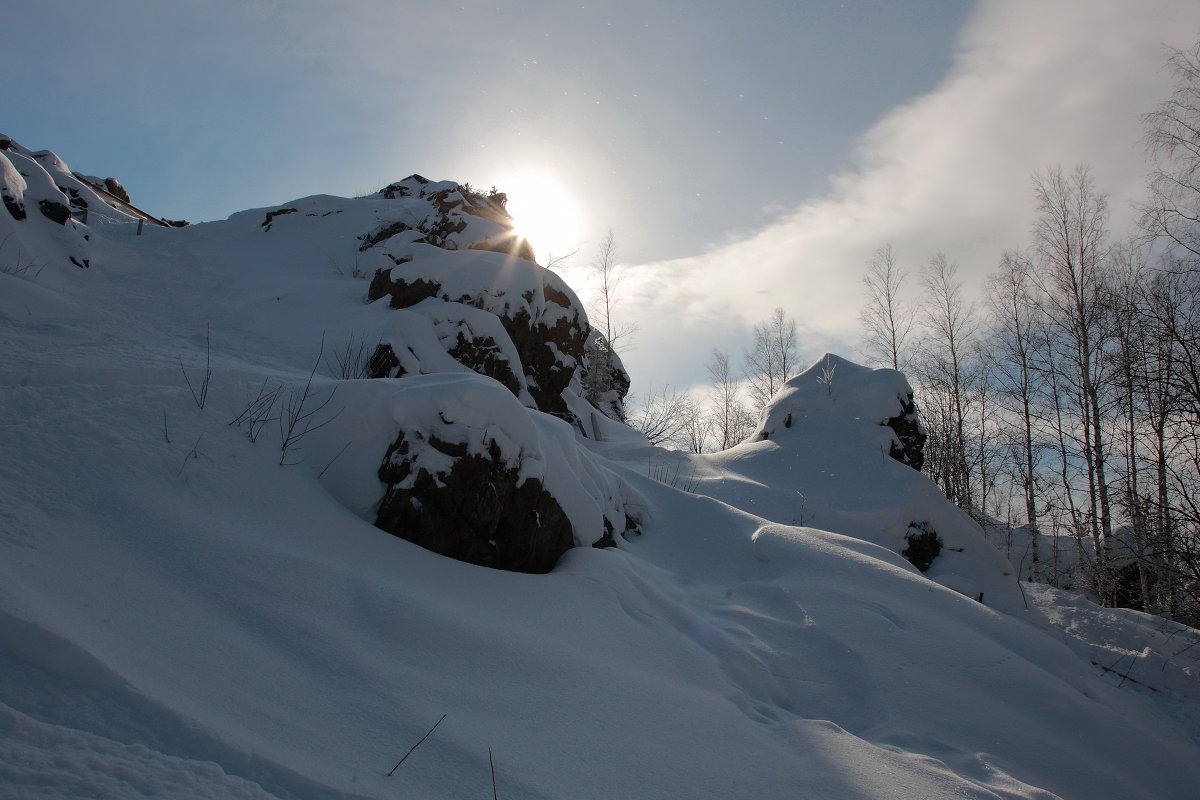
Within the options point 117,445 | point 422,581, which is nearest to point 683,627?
point 422,581

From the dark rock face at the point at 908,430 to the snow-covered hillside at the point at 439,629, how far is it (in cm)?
434

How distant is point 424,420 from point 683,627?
2.24 meters

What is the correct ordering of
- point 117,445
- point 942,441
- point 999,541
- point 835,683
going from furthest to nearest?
1. point 999,541
2. point 942,441
3. point 835,683
4. point 117,445

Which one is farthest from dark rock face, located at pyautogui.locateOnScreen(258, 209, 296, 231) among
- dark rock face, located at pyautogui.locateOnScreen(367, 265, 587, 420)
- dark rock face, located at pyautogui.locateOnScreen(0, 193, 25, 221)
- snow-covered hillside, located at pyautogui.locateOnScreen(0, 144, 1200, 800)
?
snow-covered hillside, located at pyautogui.locateOnScreen(0, 144, 1200, 800)

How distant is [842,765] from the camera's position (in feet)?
8.85

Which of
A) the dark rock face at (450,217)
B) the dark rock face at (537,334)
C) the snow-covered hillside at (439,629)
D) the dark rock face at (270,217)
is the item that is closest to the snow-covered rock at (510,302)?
the dark rock face at (537,334)

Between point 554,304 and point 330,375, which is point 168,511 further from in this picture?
point 554,304

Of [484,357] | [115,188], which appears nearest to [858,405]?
[484,357]

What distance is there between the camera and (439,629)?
2635mm

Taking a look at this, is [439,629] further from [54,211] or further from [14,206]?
[54,211]

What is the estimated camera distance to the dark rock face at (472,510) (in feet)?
11.6

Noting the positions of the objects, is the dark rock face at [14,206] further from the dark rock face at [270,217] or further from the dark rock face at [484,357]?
the dark rock face at [484,357]

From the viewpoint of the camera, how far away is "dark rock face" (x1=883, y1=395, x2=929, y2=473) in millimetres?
11359

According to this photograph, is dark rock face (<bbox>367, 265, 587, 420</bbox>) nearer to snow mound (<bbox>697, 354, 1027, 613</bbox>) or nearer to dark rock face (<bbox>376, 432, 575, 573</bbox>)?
snow mound (<bbox>697, 354, 1027, 613</bbox>)
